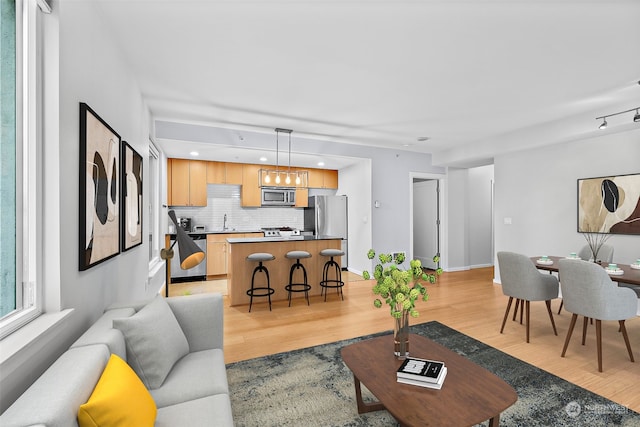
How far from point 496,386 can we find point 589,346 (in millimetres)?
2262

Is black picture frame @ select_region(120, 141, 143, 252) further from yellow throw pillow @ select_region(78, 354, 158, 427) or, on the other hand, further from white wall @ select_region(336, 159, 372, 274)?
white wall @ select_region(336, 159, 372, 274)

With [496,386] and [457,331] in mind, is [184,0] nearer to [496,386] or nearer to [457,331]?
[496,386]

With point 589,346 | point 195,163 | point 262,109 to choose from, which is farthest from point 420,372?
point 195,163

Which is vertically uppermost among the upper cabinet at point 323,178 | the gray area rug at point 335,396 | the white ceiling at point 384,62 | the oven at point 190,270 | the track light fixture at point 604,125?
the white ceiling at point 384,62

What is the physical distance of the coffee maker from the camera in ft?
19.6

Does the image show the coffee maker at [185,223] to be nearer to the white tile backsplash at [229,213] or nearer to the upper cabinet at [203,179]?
the white tile backsplash at [229,213]

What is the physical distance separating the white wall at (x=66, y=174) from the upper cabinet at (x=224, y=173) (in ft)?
12.8

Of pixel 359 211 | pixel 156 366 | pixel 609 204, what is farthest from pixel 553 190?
pixel 156 366

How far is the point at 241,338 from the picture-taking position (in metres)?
3.13

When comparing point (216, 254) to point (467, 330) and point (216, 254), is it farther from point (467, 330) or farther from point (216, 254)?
point (467, 330)

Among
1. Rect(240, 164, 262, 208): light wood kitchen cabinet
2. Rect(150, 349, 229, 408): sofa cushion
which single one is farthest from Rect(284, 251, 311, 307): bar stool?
Rect(150, 349, 229, 408): sofa cushion

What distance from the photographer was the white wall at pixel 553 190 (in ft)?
12.8

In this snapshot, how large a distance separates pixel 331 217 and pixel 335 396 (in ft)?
14.7

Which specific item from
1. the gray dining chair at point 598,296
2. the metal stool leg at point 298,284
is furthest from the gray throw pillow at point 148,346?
the gray dining chair at point 598,296
